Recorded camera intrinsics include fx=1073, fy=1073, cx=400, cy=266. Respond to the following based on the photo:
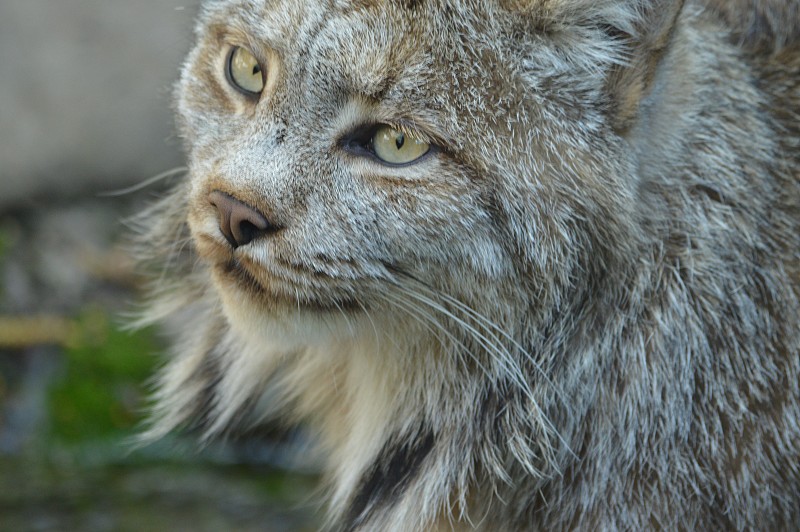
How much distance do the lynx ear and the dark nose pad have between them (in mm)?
902

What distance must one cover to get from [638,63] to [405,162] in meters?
0.63

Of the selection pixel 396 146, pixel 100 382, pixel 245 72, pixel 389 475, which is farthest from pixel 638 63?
pixel 100 382

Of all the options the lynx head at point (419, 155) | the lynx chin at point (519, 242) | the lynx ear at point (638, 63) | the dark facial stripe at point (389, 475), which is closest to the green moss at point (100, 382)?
the lynx chin at point (519, 242)

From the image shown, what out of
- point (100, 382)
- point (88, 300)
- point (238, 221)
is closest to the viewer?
point (238, 221)

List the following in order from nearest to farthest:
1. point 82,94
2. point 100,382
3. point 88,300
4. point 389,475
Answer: point 389,475 → point 100,382 → point 88,300 → point 82,94

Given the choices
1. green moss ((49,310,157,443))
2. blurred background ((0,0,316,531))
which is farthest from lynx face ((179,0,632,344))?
green moss ((49,310,157,443))

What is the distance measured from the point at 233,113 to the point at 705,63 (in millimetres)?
1298

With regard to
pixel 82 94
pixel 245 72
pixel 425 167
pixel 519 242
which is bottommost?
pixel 82 94

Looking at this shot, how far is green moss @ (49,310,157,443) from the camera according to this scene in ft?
17.6

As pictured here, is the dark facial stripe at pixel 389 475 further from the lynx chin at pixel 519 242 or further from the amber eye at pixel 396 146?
the amber eye at pixel 396 146

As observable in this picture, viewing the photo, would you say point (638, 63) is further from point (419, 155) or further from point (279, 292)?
→ point (279, 292)

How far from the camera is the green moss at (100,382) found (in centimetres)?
535

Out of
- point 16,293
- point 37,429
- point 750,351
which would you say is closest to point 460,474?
point 750,351

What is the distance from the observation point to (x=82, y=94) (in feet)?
20.5
